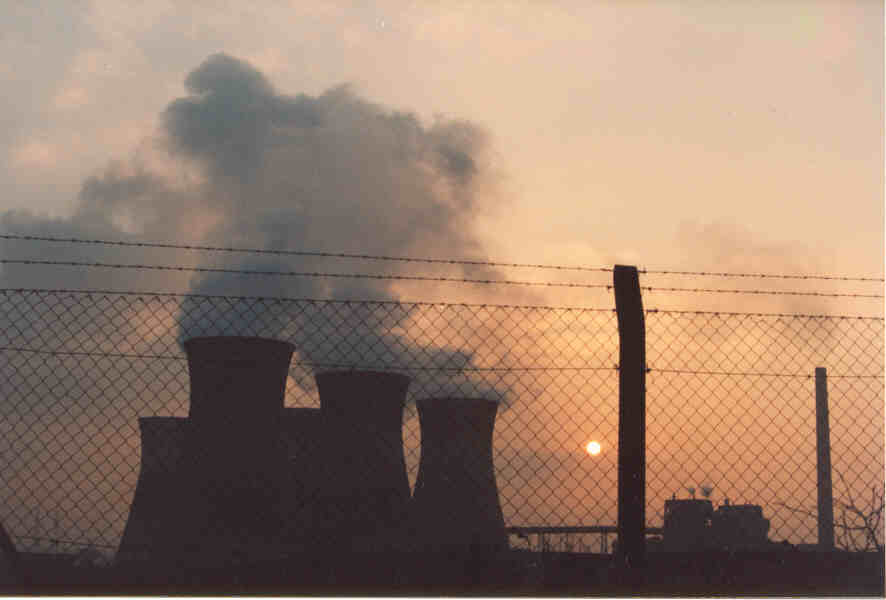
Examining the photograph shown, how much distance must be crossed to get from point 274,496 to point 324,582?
15004 millimetres

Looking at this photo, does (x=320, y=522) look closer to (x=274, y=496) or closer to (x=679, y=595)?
(x=274, y=496)

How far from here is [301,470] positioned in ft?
64.1

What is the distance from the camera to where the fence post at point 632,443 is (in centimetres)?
310

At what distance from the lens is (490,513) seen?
1988 cm

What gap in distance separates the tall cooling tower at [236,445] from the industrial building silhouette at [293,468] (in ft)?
0.07

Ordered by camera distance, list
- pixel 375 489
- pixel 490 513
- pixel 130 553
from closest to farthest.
A: pixel 130 553, pixel 375 489, pixel 490 513

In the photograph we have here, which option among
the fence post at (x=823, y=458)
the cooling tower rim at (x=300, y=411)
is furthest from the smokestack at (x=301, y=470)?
the fence post at (x=823, y=458)

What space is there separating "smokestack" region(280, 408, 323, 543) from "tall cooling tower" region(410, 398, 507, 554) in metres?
2.08

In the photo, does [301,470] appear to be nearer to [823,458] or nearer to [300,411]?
[300,411]

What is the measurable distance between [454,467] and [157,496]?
5683mm

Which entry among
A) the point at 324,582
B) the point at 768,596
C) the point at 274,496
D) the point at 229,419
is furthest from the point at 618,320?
the point at 274,496

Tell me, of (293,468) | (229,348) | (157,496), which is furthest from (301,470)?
(229,348)

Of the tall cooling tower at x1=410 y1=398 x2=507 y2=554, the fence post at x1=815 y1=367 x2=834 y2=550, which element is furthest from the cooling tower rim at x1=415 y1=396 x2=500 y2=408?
the fence post at x1=815 y1=367 x2=834 y2=550

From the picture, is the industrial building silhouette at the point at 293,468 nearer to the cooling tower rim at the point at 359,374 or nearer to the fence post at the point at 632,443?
the cooling tower rim at the point at 359,374
